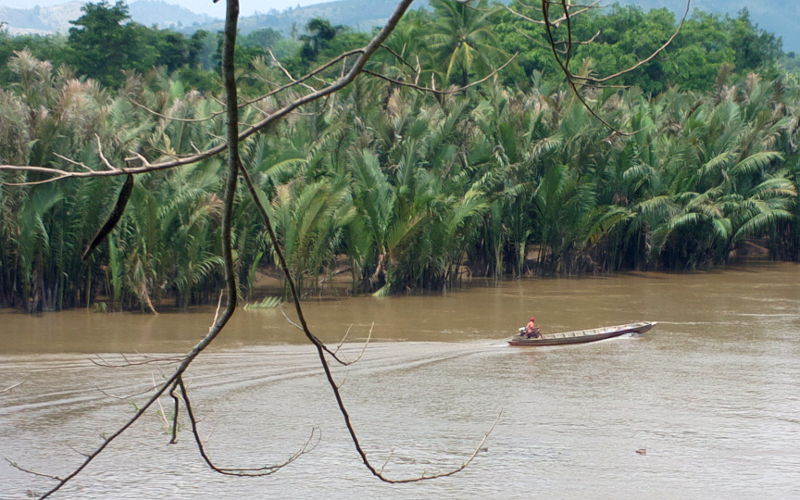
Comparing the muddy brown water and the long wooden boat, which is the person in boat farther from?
the muddy brown water

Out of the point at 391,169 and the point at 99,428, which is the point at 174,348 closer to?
the point at 99,428

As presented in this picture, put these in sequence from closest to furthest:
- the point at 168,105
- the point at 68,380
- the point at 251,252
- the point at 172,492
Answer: the point at 172,492 < the point at 68,380 < the point at 251,252 < the point at 168,105

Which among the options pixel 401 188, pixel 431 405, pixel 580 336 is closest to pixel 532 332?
pixel 580 336

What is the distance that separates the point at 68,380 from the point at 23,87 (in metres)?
7.72

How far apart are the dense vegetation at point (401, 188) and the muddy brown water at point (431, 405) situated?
42.1 inches

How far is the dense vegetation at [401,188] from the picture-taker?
48.2 feet

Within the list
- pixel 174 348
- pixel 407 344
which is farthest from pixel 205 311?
pixel 407 344

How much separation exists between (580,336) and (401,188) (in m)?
4.85

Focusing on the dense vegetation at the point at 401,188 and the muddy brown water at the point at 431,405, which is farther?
the dense vegetation at the point at 401,188

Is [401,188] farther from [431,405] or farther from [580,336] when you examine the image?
[431,405]

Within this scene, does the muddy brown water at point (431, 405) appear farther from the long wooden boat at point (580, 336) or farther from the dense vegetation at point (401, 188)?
the dense vegetation at point (401, 188)

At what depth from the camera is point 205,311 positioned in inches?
603

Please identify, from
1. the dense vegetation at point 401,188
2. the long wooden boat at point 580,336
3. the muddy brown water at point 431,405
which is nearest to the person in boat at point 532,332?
the long wooden boat at point 580,336

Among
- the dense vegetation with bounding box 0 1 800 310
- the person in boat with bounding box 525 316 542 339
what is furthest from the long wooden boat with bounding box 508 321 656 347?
the dense vegetation with bounding box 0 1 800 310
